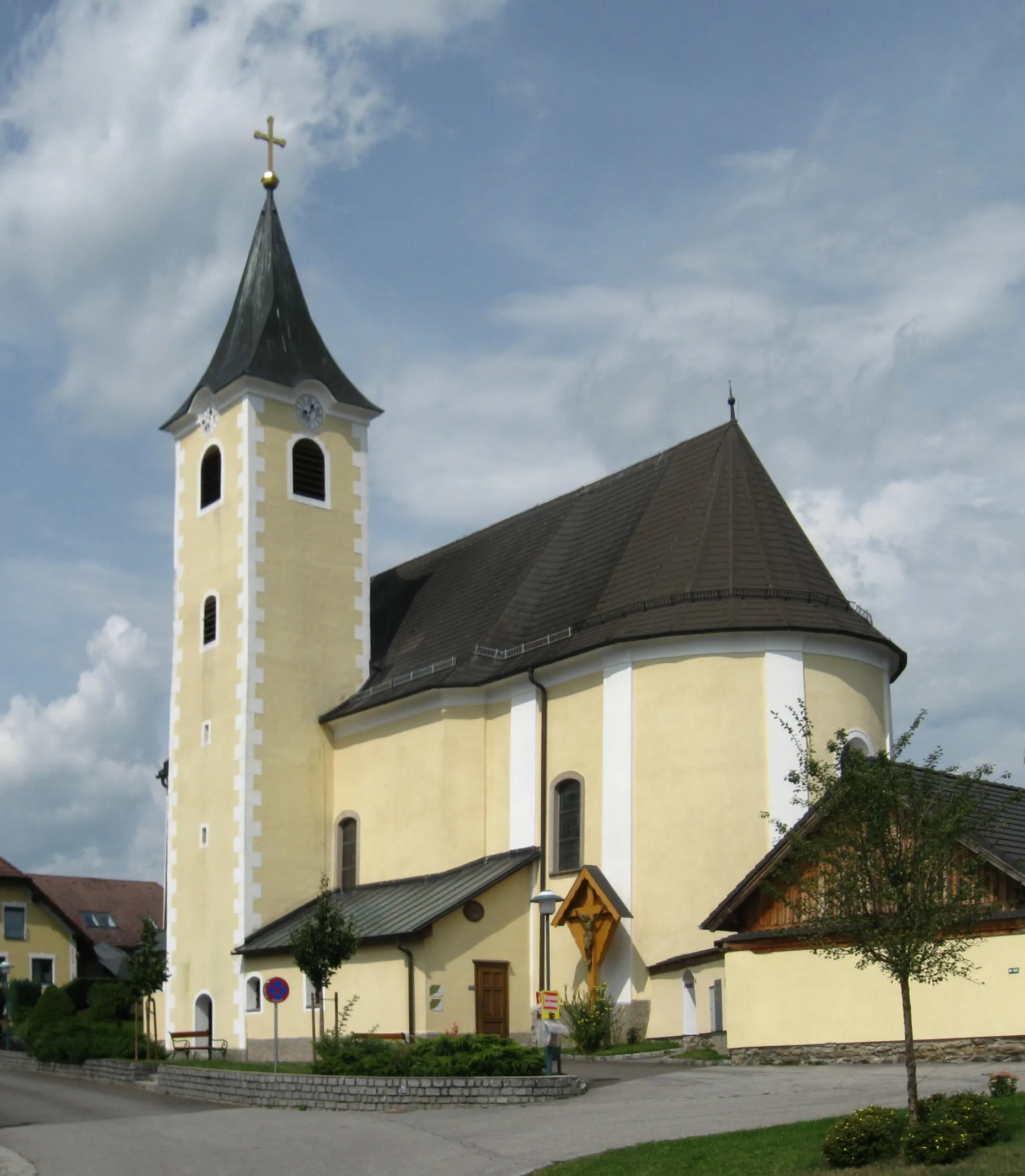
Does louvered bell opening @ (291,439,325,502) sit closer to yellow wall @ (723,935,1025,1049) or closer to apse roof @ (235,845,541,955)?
apse roof @ (235,845,541,955)

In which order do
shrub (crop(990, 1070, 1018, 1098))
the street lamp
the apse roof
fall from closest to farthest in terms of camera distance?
shrub (crop(990, 1070, 1018, 1098)) < the street lamp < the apse roof

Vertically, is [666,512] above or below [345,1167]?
above

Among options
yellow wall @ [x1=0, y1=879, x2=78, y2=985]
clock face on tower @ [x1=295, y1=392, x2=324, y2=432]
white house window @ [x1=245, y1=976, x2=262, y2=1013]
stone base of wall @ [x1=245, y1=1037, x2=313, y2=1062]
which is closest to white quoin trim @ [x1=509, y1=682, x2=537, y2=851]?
stone base of wall @ [x1=245, y1=1037, x2=313, y2=1062]

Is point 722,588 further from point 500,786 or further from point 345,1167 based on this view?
point 345,1167

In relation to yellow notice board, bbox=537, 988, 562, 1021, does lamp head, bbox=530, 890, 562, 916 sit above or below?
above

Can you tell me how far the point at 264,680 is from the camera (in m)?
36.9

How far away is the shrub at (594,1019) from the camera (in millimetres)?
28219

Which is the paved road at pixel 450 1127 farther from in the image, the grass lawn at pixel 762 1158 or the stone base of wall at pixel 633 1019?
the stone base of wall at pixel 633 1019

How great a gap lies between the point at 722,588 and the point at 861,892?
14.3 metres

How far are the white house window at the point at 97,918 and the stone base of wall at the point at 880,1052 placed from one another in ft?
148

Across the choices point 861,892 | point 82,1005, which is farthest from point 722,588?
point 82,1005

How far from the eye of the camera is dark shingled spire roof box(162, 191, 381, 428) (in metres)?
39.2

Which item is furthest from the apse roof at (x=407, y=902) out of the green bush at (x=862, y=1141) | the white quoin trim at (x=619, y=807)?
the green bush at (x=862, y=1141)

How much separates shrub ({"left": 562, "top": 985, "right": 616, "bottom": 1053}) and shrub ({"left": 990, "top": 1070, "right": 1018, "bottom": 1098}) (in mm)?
11750
